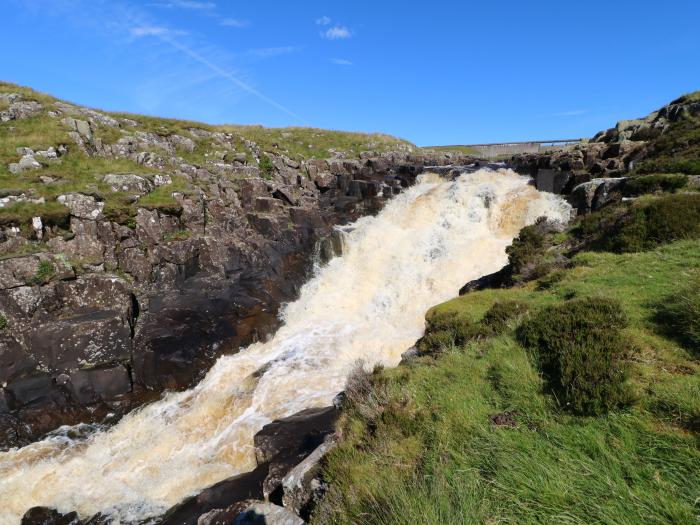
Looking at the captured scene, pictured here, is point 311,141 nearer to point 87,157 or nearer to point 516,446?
point 87,157

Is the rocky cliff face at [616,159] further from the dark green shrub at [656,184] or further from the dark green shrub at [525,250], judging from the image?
the dark green shrub at [525,250]

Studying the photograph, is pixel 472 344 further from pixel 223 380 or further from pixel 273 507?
pixel 223 380

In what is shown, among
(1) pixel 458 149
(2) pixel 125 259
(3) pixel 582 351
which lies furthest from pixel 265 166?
(1) pixel 458 149

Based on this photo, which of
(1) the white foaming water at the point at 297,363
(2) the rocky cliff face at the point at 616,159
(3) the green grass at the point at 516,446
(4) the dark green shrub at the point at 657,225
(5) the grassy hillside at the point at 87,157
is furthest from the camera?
(2) the rocky cliff face at the point at 616,159

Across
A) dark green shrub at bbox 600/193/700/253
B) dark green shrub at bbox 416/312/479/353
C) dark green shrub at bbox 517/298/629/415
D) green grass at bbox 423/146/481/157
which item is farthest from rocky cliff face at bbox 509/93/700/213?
green grass at bbox 423/146/481/157

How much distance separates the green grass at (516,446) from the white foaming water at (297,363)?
18.8ft

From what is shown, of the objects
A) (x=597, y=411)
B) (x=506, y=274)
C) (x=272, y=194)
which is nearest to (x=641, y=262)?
(x=506, y=274)

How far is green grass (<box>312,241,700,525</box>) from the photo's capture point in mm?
3613

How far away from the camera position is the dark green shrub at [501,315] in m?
8.73

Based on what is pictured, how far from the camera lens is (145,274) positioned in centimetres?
1811

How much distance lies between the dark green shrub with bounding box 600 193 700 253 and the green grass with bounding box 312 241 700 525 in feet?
11.4

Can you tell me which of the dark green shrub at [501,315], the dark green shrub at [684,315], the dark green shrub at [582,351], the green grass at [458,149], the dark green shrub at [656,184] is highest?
the green grass at [458,149]

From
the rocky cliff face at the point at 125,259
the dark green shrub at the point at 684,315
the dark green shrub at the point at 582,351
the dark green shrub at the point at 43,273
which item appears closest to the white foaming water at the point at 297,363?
the rocky cliff face at the point at 125,259

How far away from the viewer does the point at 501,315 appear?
30.1 feet
